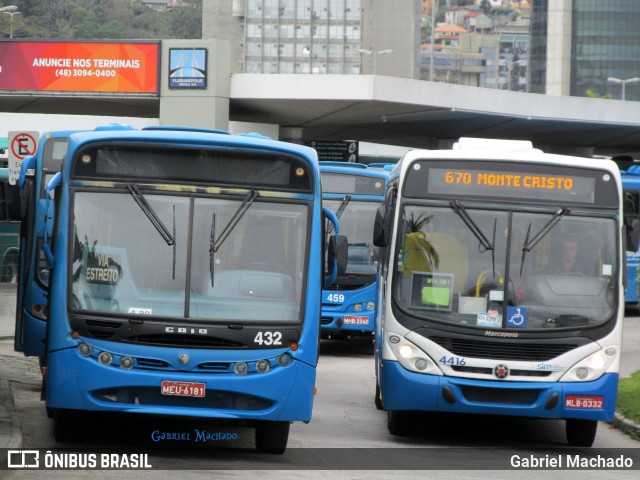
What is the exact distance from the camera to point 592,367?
39.8 feet

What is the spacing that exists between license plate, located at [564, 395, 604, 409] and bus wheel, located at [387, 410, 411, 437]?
1.52 m

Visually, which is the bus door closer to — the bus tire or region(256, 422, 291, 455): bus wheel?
the bus tire

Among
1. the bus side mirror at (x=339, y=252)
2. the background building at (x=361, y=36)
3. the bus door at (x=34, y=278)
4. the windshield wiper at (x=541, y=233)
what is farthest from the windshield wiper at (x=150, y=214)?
the background building at (x=361, y=36)

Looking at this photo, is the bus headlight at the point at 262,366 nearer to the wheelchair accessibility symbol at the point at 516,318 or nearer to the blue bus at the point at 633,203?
the wheelchair accessibility symbol at the point at 516,318

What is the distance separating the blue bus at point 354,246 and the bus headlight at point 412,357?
8.84 metres

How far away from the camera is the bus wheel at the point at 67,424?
35.2ft

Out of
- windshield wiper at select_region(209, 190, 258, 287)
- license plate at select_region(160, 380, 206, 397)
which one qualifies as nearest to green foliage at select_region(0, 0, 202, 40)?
windshield wiper at select_region(209, 190, 258, 287)

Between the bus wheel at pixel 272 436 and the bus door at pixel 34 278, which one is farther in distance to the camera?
the bus door at pixel 34 278

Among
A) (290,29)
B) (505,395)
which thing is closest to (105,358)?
(505,395)

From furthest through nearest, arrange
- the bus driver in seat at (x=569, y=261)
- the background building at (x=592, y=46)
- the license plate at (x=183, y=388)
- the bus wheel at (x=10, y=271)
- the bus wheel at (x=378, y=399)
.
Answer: the background building at (x=592, y=46)
the bus wheel at (x=10, y=271)
the bus wheel at (x=378, y=399)
the bus driver in seat at (x=569, y=261)
the license plate at (x=183, y=388)

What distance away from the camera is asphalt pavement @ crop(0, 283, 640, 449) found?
10878 mm

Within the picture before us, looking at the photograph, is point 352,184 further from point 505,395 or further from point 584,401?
point 584,401

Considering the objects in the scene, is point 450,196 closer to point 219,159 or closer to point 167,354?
point 219,159

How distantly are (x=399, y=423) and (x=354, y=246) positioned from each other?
29.1ft
